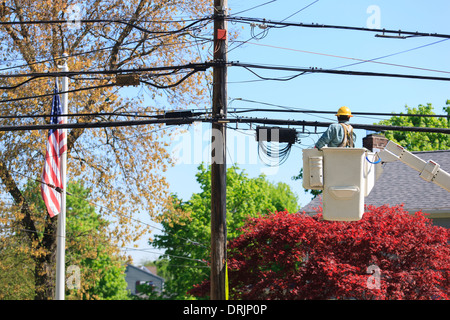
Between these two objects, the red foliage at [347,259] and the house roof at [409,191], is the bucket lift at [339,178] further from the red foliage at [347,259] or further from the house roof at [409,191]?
the house roof at [409,191]

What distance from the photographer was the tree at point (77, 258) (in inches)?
1138

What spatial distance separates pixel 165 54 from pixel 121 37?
196cm

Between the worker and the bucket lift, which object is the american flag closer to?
the worker

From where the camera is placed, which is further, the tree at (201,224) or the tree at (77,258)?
the tree at (201,224)

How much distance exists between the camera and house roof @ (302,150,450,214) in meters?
26.8

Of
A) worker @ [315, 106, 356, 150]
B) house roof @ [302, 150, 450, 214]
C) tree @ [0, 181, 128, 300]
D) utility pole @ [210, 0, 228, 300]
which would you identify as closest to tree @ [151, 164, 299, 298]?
tree @ [0, 181, 128, 300]

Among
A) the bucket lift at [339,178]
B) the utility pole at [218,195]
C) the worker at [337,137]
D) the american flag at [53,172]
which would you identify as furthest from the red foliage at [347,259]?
the bucket lift at [339,178]

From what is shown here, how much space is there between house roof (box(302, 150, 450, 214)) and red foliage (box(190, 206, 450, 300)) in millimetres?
5334

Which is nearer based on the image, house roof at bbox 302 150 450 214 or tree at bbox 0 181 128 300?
house roof at bbox 302 150 450 214

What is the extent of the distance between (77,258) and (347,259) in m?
15.2

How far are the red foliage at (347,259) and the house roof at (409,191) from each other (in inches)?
A: 210

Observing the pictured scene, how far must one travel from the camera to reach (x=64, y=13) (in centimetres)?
2788
